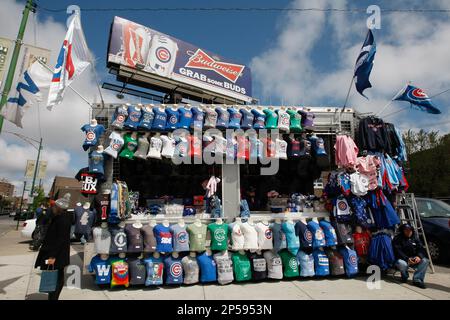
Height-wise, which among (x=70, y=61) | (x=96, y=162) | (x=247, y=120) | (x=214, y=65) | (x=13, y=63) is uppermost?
(x=214, y=65)

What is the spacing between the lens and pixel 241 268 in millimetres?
5852

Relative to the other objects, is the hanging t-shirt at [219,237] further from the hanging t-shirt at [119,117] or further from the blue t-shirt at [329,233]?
the hanging t-shirt at [119,117]

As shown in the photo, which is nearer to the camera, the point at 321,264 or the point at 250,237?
the point at 250,237

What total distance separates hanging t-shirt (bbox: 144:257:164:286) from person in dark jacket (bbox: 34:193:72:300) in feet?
5.03

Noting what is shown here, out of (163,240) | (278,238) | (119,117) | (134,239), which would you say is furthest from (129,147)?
(278,238)

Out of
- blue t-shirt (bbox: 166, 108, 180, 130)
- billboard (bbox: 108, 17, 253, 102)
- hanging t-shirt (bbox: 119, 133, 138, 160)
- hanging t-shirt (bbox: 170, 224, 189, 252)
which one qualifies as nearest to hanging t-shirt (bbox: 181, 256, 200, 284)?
hanging t-shirt (bbox: 170, 224, 189, 252)

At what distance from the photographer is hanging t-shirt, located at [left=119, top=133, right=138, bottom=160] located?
6.15 meters

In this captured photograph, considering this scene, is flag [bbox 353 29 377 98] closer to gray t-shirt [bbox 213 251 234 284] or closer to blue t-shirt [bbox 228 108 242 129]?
blue t-shirt [bbox 228 108 242 129]

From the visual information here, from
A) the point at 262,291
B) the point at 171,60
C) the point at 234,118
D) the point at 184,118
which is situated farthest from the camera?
the point at 171,60

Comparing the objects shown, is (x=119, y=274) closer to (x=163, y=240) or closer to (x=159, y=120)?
(x=163, y=240)

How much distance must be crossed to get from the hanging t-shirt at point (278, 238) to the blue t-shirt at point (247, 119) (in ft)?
7.31

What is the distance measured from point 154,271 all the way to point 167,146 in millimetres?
2456
